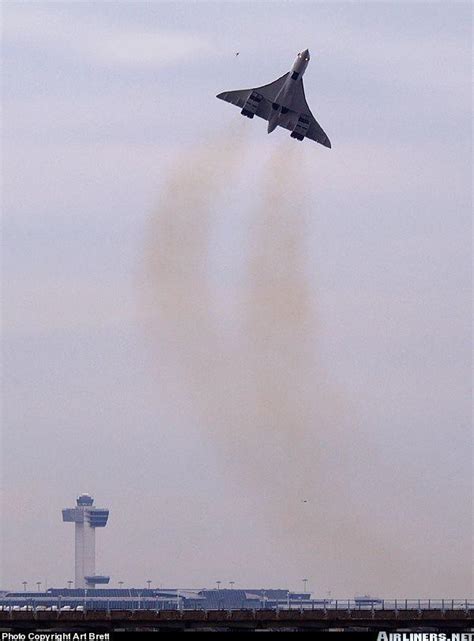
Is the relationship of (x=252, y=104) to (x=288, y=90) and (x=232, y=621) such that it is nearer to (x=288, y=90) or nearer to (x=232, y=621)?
(x=288, y=90)

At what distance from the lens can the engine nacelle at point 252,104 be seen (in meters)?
199

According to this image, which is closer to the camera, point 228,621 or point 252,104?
point 228,621

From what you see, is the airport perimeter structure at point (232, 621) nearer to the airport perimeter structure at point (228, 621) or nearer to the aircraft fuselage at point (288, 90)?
the airport perimeter structure at point (228, 621)

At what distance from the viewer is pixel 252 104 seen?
200 meters

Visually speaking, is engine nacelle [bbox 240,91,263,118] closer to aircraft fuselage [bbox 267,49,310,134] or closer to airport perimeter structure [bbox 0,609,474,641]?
aircraft fuselage [bbox 267,49,310,134]

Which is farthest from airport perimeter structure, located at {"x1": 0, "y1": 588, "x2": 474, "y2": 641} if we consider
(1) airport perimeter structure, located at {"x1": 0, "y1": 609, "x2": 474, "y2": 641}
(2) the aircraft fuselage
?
(2) the aircraft fuselage

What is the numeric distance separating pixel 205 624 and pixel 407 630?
67.9 feet

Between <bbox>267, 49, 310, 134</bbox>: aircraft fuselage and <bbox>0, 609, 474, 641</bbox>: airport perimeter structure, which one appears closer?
<bbox>0, 609, 474, 641</bbox>: airport perimeter structure

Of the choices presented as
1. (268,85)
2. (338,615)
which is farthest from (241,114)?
(338,615)

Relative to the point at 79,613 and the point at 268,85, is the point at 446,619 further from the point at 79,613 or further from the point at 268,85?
the point at 268,85

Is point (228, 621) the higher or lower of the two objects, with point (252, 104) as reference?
lower

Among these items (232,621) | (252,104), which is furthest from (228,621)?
(252,104)

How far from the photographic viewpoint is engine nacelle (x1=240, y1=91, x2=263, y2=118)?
7849 inches

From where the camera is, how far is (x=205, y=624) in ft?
548
